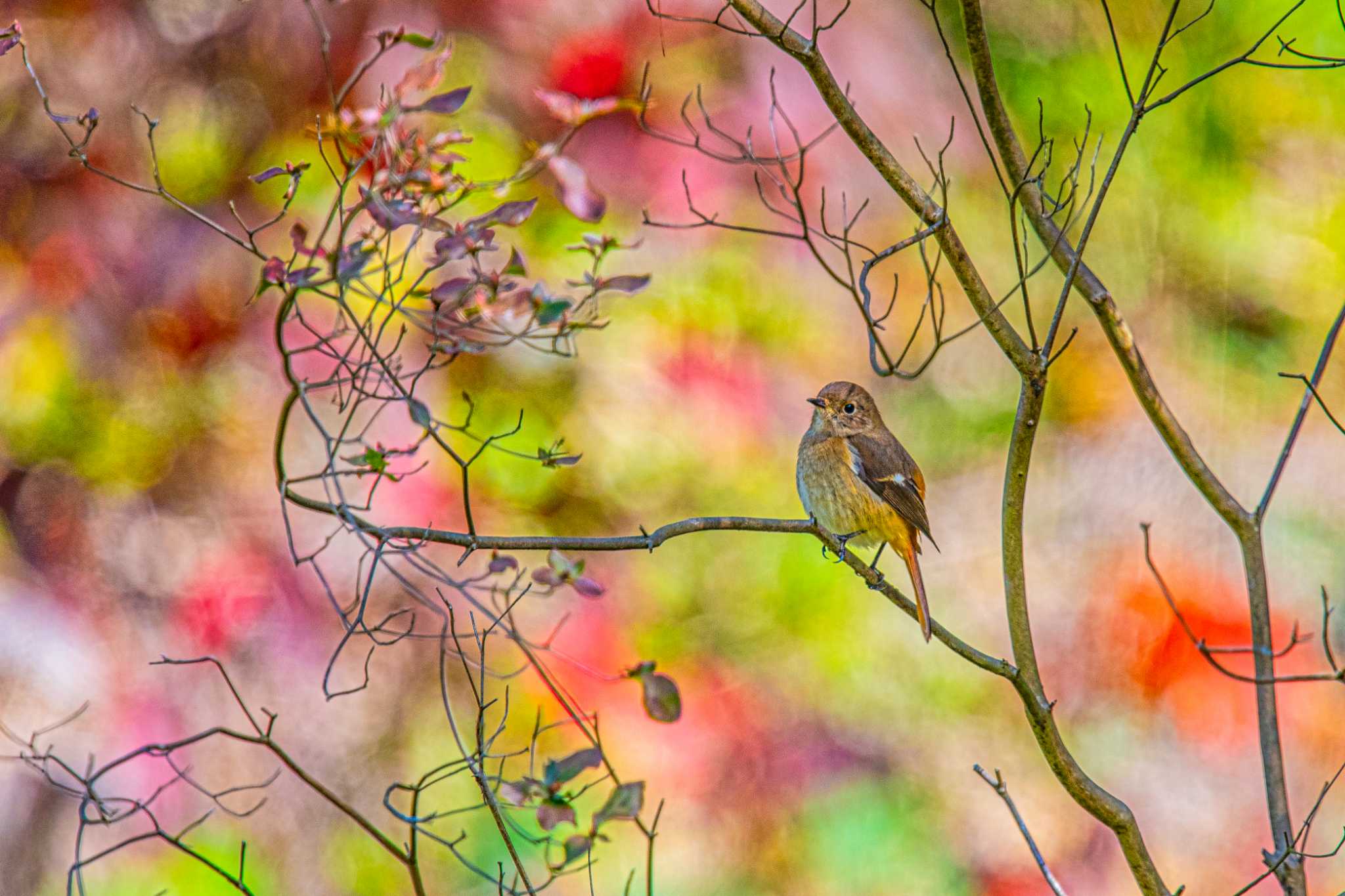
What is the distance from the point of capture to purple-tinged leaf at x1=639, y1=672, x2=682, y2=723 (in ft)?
4.90

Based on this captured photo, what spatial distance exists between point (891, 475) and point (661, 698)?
166cm

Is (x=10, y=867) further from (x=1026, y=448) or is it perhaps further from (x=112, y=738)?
(x=1026, y=448)

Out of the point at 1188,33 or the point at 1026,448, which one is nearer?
the point at 1026,448

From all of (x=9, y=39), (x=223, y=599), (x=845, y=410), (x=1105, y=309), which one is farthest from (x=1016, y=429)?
(x=223, y=599)

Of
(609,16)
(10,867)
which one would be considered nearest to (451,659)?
(10,867)

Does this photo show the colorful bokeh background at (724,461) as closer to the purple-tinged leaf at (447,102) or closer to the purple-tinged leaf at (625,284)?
the purple-tinged leaf at (625,284)

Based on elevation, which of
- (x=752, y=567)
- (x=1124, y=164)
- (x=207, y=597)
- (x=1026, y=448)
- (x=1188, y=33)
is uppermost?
(x=1188, y=33)

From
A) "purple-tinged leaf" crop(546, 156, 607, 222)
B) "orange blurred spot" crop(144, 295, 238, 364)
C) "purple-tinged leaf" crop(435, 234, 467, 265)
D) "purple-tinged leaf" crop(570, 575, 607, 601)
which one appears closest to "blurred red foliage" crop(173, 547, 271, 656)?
"orange blurred spot" crop(144, 295, 238, 364)

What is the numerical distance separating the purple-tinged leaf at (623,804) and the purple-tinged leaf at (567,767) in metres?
0.04

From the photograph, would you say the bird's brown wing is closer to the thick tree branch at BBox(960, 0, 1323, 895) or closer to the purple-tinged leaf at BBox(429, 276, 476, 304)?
the thick tree branch at BBox(960, 0, 1323, 895)

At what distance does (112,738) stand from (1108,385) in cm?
369

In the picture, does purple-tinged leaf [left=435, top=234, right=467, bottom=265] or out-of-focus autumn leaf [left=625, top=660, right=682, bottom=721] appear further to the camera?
out-of-focus autumn leaf [left=625, top=660, right=682, bottom=721]

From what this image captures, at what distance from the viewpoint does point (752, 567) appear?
4059 mm

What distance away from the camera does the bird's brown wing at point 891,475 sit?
300 centimetres
